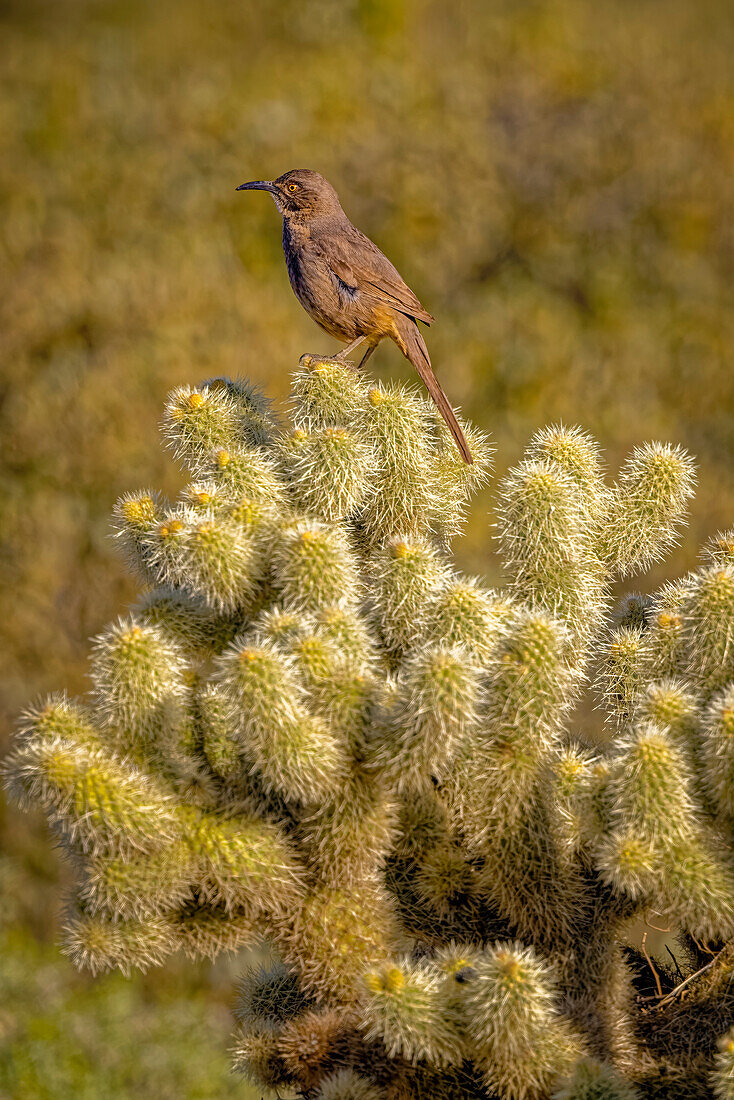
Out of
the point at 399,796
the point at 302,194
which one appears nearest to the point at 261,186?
the point at 302,194

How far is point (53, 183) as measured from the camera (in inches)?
405

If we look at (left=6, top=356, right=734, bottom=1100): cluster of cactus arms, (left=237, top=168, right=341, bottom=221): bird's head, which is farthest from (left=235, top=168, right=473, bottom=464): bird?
(left=6, top=356, right=734, bottom=1100): cluster of cactus arms

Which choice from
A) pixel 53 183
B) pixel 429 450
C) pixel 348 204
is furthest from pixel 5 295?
pixel 429 450

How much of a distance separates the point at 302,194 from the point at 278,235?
6804mm

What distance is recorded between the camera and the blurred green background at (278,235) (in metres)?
9.38

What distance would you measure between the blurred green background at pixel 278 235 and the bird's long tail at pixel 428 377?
5.05 meters

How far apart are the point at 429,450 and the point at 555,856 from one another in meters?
1.21

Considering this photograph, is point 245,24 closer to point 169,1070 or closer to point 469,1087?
point 169,1070

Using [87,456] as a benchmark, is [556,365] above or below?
above

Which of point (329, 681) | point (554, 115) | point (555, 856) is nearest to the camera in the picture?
point (329, 681)

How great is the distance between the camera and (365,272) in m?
3.78

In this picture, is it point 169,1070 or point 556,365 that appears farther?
point 556,365

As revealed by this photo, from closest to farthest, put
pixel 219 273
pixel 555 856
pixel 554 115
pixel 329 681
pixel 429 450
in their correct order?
pixel 329 681
pixel 555 856
pixel 429 450
pixel 219 273
pixel 554 115

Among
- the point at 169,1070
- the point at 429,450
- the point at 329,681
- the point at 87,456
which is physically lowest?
the point at 169,1070
